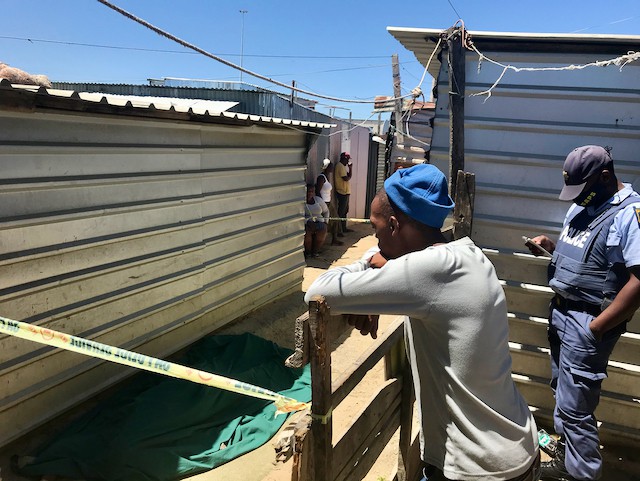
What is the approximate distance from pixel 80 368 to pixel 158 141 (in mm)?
2245

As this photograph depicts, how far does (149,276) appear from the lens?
4.57m

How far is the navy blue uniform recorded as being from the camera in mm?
2812

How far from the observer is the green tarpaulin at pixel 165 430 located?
338 cm

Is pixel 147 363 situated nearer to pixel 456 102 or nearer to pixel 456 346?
pixel 456 346

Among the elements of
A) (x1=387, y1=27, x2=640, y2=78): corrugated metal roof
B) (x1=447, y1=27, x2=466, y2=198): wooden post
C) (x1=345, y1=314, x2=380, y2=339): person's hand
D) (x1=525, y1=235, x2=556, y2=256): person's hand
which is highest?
(x1=387, y1=27, x2=640, y2=78): corrugated metal roof

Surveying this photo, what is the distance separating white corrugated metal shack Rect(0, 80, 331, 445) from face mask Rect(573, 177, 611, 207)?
353 cm

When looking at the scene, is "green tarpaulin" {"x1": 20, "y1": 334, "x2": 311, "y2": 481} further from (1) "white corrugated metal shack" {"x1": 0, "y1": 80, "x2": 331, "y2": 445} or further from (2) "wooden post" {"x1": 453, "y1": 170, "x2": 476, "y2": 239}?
(2) "wooden post" {"x1": 453, "y1": 170, "x2": 476, "y2": 239}

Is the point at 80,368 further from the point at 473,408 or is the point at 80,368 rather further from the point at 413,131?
the point at 413,131

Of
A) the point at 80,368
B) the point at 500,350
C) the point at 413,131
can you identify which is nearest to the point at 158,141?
the point at 80,368

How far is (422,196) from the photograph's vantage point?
4.84 ft

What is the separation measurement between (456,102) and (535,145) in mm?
746

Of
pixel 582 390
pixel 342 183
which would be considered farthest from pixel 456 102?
pixel 342 183

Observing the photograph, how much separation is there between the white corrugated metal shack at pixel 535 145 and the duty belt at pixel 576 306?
0.60 metres

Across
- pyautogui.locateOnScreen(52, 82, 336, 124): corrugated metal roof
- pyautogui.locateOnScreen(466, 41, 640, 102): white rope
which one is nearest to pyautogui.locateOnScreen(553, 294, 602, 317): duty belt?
pyautogui.locateOnScreen(466, 41, 640, 102): white rope
